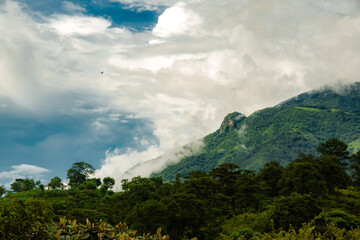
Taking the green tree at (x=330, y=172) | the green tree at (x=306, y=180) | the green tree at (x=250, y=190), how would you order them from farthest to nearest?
the green tree at (x=250, y=190), the green tree at (x=330, y=172), the green tree at (x=306, y=180)

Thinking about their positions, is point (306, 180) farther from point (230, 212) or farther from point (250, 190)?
point (230, 212)

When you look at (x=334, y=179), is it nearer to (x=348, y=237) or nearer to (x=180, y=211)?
(x=180, y=211)

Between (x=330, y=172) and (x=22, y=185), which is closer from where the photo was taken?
(x=330, y=172)

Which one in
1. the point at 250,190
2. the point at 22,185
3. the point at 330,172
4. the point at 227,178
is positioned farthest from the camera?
the point at 22,185

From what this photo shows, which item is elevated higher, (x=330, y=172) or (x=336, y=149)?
(x=336, y=149)

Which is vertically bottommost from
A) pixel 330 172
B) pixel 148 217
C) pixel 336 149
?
pixel 148 217

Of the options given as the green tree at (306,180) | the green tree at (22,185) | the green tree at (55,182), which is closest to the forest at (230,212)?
the green tree at (306,180)

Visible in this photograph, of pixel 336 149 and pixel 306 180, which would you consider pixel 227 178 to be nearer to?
pixel 306 180

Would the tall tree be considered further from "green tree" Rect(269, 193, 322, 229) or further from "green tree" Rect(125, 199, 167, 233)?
"green tree" Rect(269, 193, 322, 229)

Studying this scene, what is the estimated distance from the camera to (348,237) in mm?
17516

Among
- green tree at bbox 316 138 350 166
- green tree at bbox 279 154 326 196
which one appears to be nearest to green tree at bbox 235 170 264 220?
green tree at bbox 279 154 326 196

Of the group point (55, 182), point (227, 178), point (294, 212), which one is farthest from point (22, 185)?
point (294, 212)

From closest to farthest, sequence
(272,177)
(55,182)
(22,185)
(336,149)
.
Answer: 1. (272,177)
2. (336,149)
3. (55,182)
4. (22,185)

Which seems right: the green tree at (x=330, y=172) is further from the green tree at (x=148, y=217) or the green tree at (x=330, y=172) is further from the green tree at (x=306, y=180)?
the green tree at (x=148, y=217)
